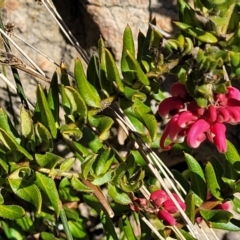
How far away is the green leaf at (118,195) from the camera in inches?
65.9

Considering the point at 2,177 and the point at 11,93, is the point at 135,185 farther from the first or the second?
the point at 11,93

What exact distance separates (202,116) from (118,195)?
401 mm

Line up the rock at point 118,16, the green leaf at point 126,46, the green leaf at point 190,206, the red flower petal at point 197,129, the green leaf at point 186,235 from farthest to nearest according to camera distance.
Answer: the rock at point 118,16
the green leaf at point 186,235
the green leaf at point 190,206
the green leaf at point 126,46
the red flower petal at point 197,129

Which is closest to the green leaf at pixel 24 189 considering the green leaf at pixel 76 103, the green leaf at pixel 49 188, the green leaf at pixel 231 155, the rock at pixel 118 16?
the green leaf at pixel 49 188

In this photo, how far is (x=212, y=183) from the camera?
1664 mm

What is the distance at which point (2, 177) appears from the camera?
60.7 inches

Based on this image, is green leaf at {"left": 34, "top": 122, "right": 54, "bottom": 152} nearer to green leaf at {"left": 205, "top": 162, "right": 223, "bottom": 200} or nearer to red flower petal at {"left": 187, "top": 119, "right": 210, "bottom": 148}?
red flower petal at {"left": 187, "top": 119, "right": 210, "bottom": 148}

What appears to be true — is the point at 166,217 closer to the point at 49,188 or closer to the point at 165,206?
the point at 165,206

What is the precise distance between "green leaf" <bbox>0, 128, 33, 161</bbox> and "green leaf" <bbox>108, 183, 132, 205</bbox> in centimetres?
28

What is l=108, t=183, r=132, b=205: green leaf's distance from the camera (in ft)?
5.49

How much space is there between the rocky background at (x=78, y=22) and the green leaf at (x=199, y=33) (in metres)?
0.51

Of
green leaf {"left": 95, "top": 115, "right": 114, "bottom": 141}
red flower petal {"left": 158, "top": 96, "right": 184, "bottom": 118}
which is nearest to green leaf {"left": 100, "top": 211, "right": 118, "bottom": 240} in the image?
green leaf {"left": 95, "top": 115, "right": 114, "bottom": 141}

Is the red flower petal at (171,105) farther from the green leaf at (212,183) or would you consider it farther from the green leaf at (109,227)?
the green leaf at (109,227)

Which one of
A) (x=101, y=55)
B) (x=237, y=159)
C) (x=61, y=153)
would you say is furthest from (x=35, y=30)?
(x=237, y=159)
